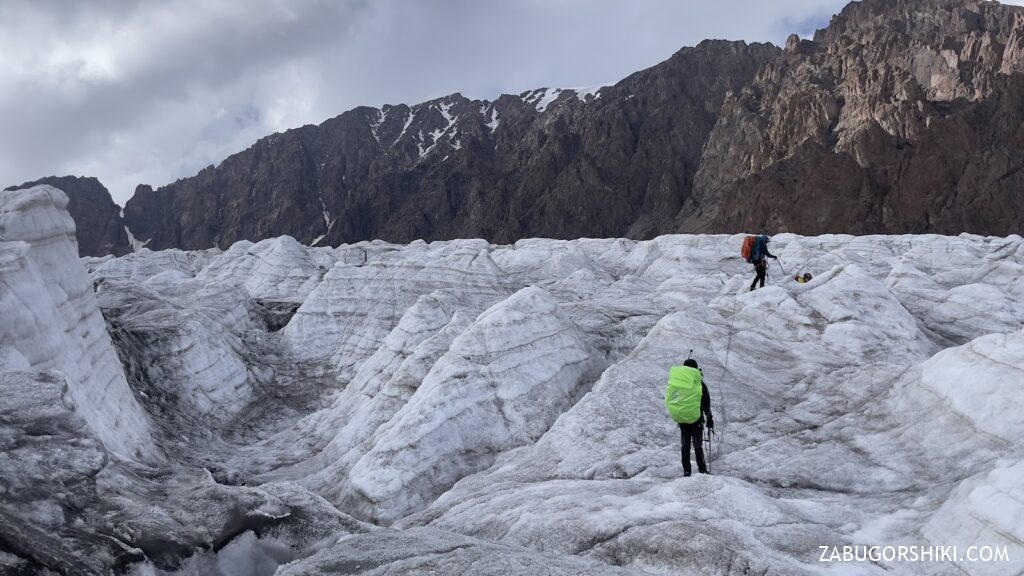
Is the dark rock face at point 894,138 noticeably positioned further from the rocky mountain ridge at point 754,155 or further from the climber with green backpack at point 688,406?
the climber with green backpack at point 688,406

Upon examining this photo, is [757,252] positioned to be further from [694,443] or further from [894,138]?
[894,138]

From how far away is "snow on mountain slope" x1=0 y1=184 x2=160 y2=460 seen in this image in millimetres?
14000

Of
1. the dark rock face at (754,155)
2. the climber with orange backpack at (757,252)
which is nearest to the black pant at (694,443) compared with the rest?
the climber with orange backpack at (757,252)

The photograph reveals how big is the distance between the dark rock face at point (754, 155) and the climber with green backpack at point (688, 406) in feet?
335

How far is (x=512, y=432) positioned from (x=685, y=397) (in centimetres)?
632

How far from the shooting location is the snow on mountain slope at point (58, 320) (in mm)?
14000

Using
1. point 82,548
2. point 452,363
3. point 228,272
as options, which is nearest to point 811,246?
point 452,363

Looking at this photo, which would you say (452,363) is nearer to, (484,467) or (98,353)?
(484,467)

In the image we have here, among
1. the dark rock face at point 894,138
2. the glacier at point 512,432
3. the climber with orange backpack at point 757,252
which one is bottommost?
the glacier at point 512,432

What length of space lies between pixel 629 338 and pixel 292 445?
1129cm

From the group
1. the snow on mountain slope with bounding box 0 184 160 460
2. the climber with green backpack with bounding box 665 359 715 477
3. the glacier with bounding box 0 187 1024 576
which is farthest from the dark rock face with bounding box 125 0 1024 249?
the snow on mountain slope with bounding box 0 184 160 460

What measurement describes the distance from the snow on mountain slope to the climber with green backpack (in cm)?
1043

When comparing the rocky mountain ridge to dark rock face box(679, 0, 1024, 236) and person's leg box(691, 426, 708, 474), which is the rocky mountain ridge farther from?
person's leg box(691, 426, 708, 474)

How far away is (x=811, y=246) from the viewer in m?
50.1
